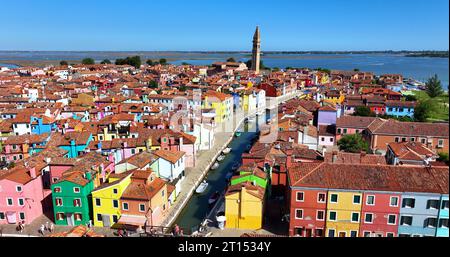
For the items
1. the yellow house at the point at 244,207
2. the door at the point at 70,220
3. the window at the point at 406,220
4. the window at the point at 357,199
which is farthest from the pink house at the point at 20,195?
the window at the point at 406,220

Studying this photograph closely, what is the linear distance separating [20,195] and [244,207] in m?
4.42

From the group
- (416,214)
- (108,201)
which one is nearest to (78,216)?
(108,201)

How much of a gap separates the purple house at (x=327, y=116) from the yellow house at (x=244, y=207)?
720cm

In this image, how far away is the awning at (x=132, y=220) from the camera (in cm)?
668

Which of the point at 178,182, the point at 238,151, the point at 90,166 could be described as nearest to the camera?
the point at 90,166

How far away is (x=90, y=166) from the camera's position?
7.62 m

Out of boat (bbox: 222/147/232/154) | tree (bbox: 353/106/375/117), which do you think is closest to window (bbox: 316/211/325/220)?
boat (bbox: 222/147/232/154)

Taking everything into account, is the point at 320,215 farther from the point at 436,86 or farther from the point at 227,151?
the point at 227,151

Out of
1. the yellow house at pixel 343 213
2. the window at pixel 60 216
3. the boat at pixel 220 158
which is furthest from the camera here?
the boat at pixel 220 158

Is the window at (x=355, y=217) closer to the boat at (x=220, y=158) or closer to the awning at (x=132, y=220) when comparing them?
the awning at (x=132, y=220)
